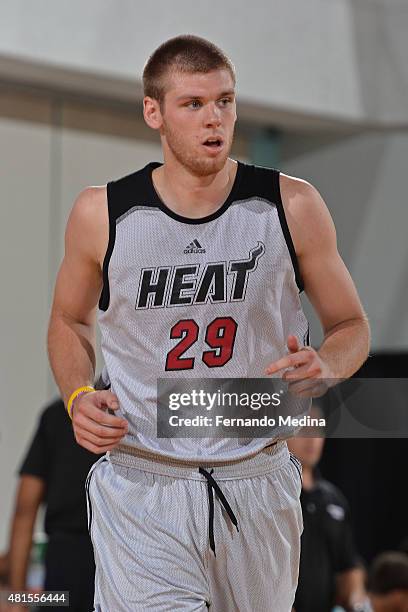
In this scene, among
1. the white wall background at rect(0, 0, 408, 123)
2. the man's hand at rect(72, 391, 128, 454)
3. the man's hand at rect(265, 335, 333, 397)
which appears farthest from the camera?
the white wall background at rect(0, 0, 408, 123)

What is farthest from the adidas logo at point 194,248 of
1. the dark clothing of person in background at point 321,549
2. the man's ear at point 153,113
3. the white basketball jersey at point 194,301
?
the dark clothing of person in background at point 321,549

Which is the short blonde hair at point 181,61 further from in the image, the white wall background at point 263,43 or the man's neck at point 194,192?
the white wall background at point 263,43

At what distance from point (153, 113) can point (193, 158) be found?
0.50 ft

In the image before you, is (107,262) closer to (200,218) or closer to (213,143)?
(200,218)

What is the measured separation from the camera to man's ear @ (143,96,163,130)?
2645mm

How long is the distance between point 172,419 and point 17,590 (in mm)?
2425

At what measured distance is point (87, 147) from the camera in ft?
23.1

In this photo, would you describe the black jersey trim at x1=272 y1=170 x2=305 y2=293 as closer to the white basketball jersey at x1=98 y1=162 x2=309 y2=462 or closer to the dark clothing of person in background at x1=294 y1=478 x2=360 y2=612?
the white basketball jersey at x1=98 y1=162 x2=309 y2=462

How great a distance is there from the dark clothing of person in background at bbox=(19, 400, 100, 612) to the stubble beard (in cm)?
189

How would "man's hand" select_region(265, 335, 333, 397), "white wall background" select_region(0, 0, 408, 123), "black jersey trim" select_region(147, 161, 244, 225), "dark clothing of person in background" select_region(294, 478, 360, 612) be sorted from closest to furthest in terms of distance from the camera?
"man's hand" select_region(265, 335, 333, 397) → "black jersey trim" select_region(147, 161, 244, 225) → "dark clothing of person in background" select_region(294, 478, 360, 612) → "white wall background" select_region(0, 0, 408, 123)

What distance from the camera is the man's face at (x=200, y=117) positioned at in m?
2.54

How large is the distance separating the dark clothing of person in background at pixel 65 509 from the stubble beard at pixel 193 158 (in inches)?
74.5

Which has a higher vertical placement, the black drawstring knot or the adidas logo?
the adidas logo

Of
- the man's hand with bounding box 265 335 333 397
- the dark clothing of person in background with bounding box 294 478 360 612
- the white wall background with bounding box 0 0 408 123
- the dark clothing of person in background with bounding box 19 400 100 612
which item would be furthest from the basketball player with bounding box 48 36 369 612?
the white wall background with bounding box 0 0 408 123
